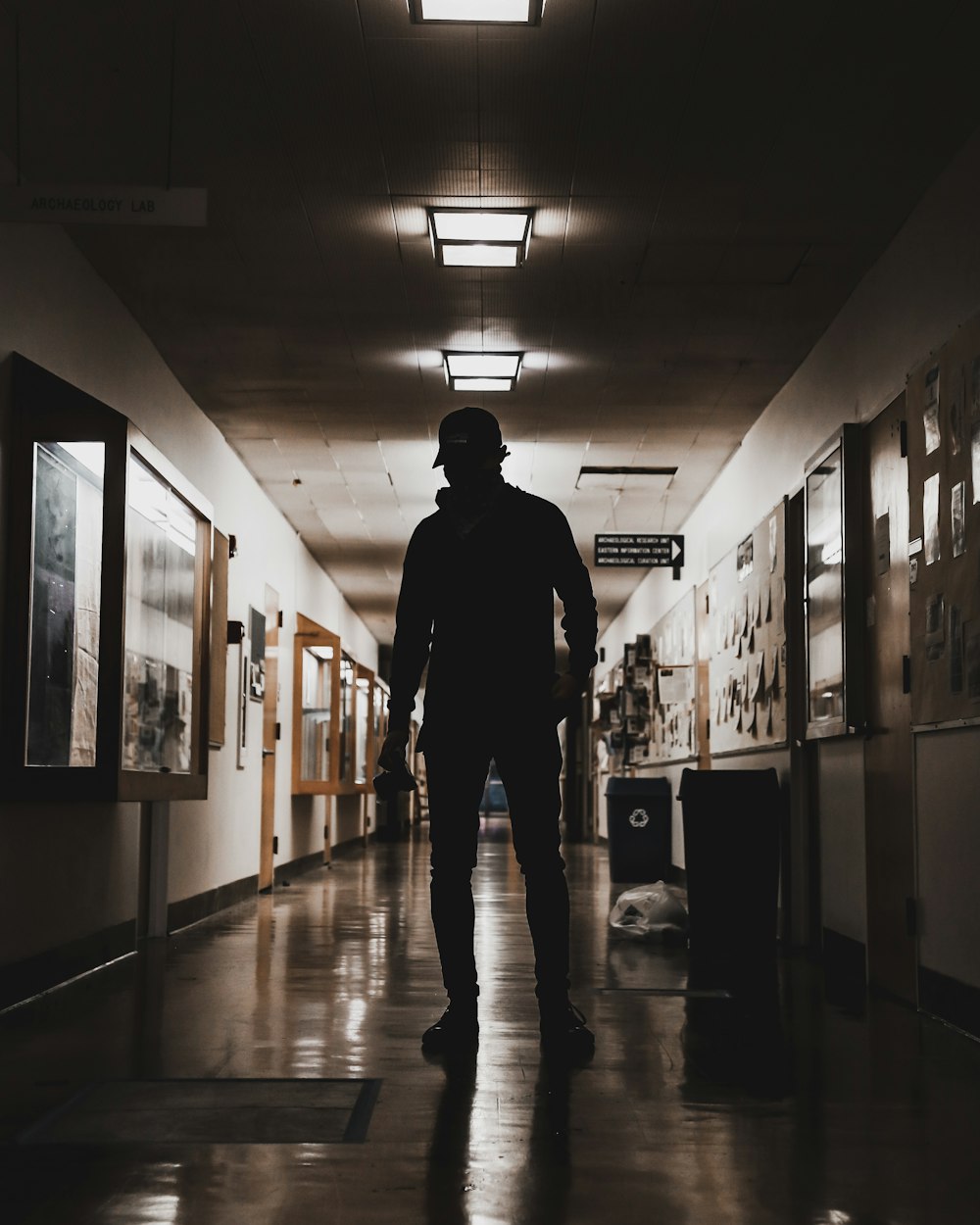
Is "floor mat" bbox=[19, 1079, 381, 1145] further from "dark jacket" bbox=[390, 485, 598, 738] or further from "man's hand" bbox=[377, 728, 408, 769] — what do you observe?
"dark jacket" bbox=[390, 485, 598, 738]

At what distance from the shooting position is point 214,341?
6.73m

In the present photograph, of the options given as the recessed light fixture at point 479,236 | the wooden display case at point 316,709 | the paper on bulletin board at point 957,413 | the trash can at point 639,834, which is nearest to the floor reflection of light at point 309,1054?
the paper on bulletin board at point 957,413

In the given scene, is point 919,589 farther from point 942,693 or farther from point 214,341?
point 214,341

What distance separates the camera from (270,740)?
35.0ft

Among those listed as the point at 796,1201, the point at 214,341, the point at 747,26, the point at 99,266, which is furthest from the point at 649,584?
the point at 796,1201

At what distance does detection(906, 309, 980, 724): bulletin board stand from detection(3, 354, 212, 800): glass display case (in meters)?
2.76

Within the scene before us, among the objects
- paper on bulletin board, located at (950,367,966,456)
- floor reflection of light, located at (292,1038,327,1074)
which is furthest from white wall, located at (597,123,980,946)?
floor reflection of light, located at (292,1038,327,1074)

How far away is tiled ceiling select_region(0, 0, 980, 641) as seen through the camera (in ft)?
13.1

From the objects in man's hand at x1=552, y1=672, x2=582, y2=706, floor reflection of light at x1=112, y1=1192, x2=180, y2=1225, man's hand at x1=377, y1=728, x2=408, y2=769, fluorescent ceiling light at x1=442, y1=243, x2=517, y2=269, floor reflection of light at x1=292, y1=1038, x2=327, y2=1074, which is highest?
fluorescent ceiling light at x1=442, y1=243, x2=517, y2=269

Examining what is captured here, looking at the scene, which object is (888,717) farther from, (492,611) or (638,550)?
(638,550)

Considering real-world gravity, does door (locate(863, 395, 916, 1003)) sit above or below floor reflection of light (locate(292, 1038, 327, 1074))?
above

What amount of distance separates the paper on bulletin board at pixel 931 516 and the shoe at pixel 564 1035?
206 centimetres

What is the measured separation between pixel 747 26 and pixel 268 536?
7071 mm

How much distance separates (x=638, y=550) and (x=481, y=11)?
6.89 meters
